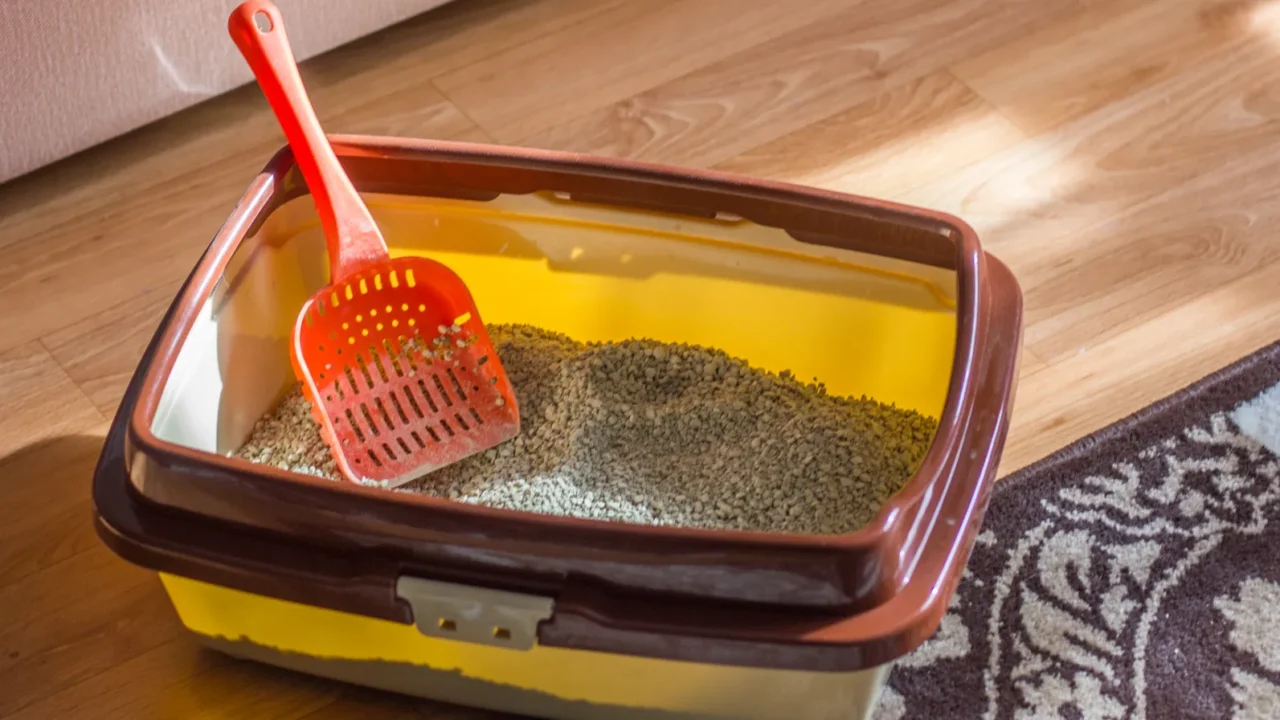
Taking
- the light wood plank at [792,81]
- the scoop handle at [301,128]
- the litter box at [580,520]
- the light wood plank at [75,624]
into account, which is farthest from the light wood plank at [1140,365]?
the light wood plank at [75,624]

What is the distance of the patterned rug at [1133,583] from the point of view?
80 centimetres

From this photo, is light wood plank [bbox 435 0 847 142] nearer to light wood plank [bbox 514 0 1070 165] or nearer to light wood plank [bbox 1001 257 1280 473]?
light wood plank [bbox 514 0 1070 165]

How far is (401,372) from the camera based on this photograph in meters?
0.92

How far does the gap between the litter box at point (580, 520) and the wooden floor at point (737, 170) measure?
115mm

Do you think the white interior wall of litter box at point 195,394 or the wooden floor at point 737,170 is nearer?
the white interior wall of litter box at point 195,394

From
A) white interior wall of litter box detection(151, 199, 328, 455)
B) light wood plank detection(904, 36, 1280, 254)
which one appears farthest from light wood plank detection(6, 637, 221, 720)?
light wood plank detection(904, 36, 1280, 254)

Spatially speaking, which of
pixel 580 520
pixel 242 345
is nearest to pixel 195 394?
pixel 242 345

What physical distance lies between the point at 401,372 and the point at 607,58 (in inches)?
18.7

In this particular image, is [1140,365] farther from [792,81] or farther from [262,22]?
[262,22]

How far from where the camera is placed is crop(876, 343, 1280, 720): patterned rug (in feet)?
2.63

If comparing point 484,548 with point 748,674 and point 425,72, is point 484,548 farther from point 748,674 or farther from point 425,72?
point 425,72

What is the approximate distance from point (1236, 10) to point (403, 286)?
0.85 meters

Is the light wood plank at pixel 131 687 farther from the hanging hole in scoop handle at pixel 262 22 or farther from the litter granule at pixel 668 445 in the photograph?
the hanging hole in scoop handle at pixel 262 22

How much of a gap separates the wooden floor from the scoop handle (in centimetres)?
26
